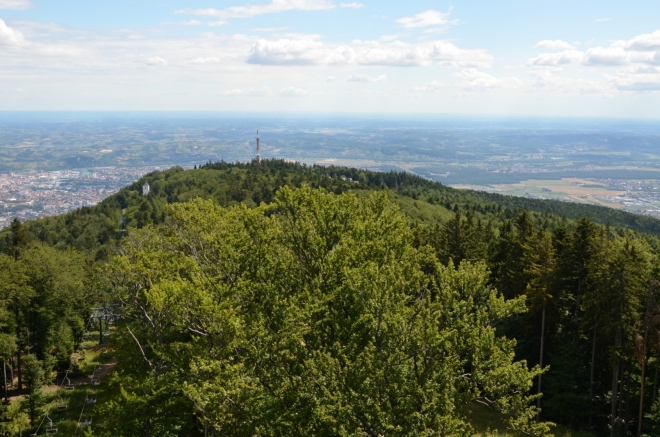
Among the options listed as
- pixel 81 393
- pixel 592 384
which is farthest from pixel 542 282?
pixel 81 393

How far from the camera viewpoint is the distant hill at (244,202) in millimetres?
116625

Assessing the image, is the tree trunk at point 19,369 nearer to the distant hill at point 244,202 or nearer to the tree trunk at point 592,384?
the distant hill at point 244,202

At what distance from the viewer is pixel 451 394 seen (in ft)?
48.4

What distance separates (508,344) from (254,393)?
9144 mm

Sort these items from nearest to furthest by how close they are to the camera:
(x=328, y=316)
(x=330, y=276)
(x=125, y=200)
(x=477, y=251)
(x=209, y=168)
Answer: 1. (x=328, y=316)
2. (x=330, y=276)
3. (x=477, y=251)
4. (x=125, y=200)
5. (x=209, y=168)

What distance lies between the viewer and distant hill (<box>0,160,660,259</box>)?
116625 millimetres

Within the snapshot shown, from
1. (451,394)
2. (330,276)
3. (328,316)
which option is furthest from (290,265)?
(451,394)

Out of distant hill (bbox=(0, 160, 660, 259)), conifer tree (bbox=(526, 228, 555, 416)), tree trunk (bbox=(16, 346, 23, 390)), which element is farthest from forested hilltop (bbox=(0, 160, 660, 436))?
distant hill (bbox=(0, 160, 660, 259))

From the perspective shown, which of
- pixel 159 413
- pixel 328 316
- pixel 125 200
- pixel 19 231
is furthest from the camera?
pixel 125 200

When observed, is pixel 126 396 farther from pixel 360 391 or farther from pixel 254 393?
pixel 360 391

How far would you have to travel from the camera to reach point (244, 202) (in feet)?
381

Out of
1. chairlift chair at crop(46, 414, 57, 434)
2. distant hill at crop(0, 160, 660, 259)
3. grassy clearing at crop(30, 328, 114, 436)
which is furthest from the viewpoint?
distant hill at crop(0, 160, 660, 259)

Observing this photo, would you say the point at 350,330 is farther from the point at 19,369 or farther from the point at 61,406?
the point at 19,369

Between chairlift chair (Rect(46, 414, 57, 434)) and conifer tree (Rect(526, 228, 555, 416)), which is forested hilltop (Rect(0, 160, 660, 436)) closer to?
conifer tree (Rect(526, 228, 555, 416))
